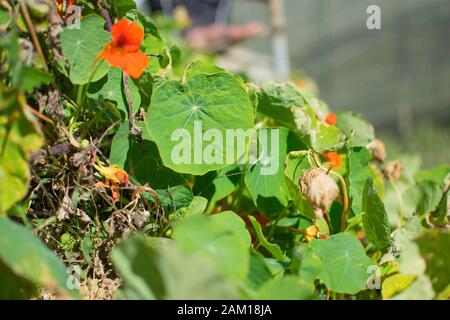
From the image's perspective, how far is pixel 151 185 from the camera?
0.64 metres

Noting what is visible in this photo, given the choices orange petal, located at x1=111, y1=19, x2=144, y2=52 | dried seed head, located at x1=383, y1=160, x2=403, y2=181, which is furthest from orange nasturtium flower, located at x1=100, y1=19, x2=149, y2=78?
dried seed head, located at x1=383, y1=160, x2=403, y2=181

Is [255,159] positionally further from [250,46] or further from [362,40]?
[250,46]

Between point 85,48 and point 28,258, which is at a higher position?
point 85,48

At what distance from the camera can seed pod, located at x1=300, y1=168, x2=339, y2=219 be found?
0.55 meters

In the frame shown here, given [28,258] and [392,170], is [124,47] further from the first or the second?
[392,170]

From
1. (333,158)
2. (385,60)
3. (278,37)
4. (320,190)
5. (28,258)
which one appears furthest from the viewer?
(385,60)

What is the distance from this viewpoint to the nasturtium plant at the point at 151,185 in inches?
17.8

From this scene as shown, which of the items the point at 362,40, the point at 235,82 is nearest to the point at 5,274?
the point at 235,82

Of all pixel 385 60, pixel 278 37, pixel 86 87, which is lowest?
pixel 385 60

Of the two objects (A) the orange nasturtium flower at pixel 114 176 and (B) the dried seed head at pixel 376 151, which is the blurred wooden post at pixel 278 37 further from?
(A) the orange nasturtium flower at pixel 114 176

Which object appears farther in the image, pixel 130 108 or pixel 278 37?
pixel 278 37

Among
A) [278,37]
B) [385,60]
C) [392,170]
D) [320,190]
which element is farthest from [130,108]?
[385,60]

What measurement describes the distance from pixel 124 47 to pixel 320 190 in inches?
9.8

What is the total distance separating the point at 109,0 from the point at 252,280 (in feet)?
1.31
